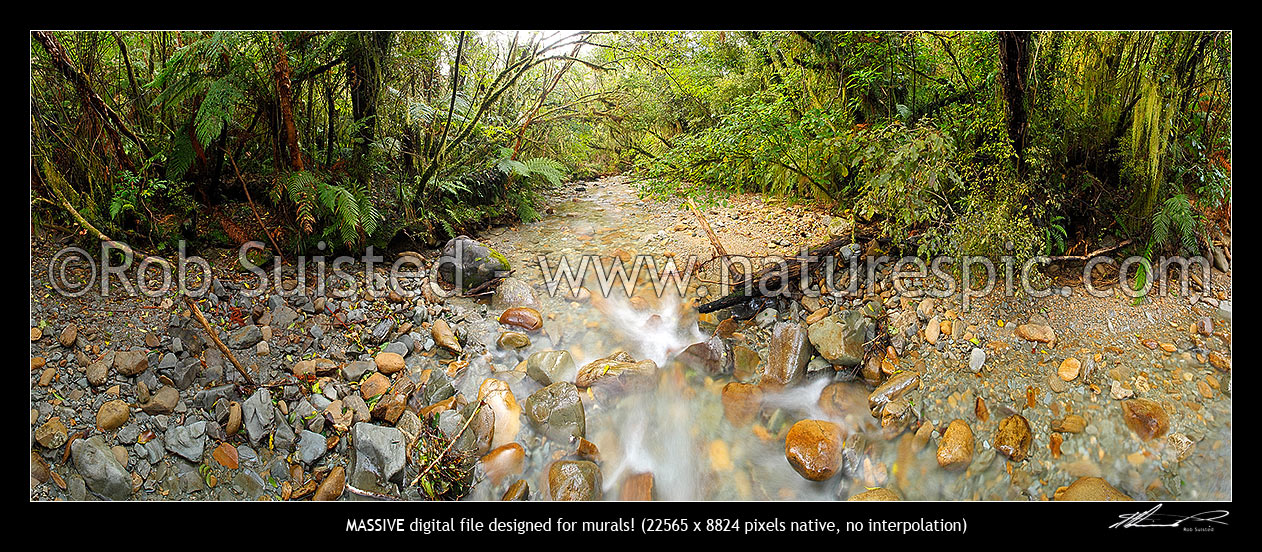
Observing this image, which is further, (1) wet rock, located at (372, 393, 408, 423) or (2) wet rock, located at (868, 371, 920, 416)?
(2) wet rock, located at (868, 371, 920, 416)

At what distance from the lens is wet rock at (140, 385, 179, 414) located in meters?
1.53

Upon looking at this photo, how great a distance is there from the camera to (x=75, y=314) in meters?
1.55

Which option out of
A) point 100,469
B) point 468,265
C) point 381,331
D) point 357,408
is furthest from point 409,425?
point 100,469

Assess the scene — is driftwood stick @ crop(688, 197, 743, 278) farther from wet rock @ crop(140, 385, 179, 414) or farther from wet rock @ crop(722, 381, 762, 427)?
wet rock @ crop(140, 385, 179, 414)

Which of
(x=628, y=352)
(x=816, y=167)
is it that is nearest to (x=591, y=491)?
(x=628, y=352)

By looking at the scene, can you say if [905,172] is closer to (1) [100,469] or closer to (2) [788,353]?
(2) [788,353]

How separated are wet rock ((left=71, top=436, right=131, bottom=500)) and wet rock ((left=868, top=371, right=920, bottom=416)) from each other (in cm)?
248

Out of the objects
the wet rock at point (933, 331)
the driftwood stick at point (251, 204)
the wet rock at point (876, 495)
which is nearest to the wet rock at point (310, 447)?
the driftwood stick at point (251, 204)

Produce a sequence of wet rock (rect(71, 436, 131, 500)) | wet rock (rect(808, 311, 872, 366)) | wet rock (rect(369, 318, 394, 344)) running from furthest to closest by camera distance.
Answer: wet rock (rect(808, 311, 872, 366)) < wet rock (rect(369, 318, 394, 344)) < wet rock (rect(71, 436, 131, 500))

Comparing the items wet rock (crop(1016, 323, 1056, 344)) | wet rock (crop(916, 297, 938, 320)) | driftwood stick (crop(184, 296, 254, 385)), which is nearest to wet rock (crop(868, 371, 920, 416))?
wet rock (crop(916, 297, 938, 320))

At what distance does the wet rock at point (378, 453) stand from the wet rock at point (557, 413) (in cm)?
44

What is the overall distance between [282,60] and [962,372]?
2.76m

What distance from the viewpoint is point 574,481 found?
63.2 inches
